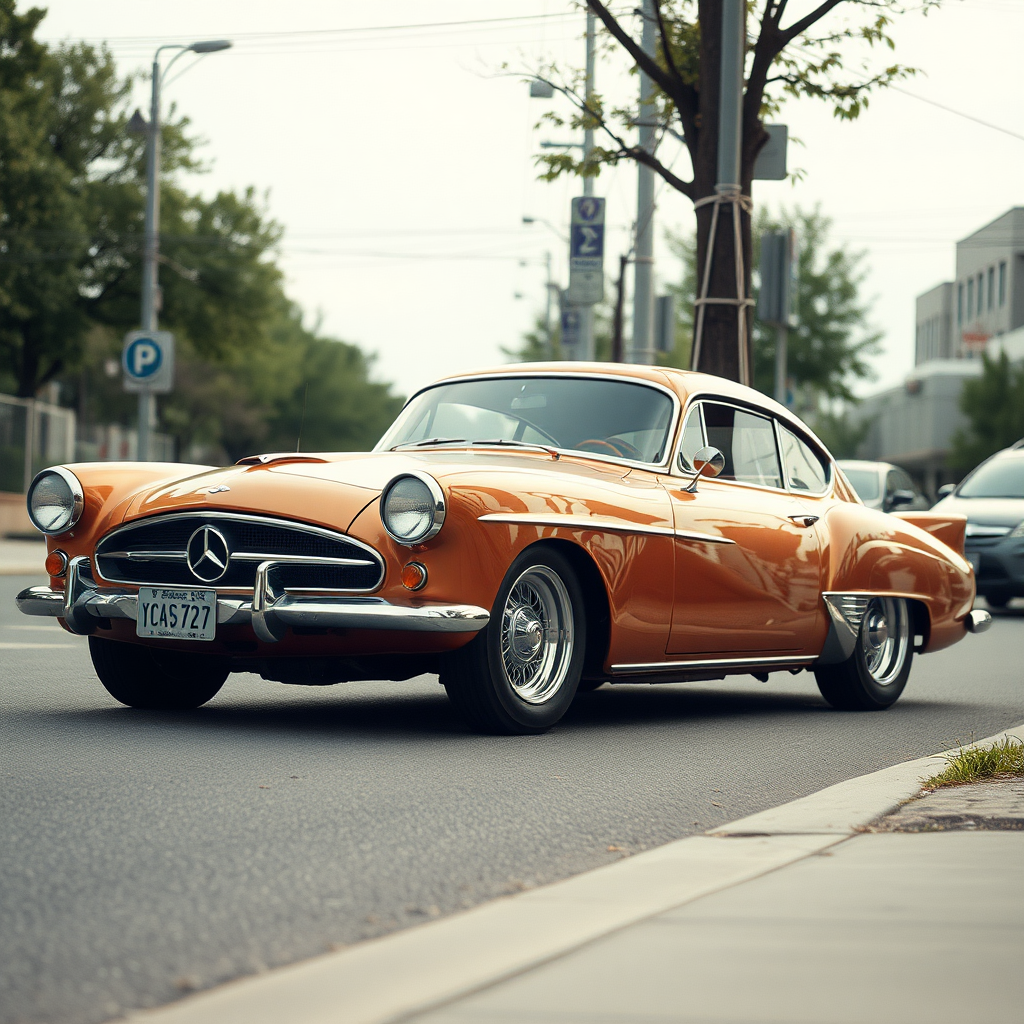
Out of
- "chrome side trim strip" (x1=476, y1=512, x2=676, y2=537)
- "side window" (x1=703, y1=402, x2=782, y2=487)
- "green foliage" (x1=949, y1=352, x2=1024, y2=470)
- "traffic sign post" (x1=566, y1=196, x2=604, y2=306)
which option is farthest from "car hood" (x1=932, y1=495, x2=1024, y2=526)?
"green foliage" (x1=949, y1=352, x2=1024, y2=470)

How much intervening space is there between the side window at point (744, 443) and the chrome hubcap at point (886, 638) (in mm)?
919

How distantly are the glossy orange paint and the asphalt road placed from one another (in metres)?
0.42

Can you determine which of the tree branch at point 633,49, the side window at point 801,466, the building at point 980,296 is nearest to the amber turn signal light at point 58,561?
the side window at point 801,466

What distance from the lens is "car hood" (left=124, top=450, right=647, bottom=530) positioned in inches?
254

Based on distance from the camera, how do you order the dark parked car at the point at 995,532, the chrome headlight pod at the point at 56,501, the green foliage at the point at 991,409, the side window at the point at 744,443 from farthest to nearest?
the green foliage at the point at 991,409 → the dark parked car at the point at 995,532 → the side window at the point at 744,443 → the chrome headlight pod at the point at 56,501

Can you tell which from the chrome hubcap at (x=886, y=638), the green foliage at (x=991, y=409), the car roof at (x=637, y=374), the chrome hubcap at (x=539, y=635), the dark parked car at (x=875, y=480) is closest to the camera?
the chrome hubcap at (x=539, y=635)

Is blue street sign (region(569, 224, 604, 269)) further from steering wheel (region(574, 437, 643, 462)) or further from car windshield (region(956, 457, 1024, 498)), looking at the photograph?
steering wheel (region(574, 437, 643, 462))

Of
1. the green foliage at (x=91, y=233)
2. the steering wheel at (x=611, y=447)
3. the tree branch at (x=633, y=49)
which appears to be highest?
the green foliage at (x=91, y=233)

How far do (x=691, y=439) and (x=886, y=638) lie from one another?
5.77 feet

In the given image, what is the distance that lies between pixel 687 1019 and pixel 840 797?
2519 millimetres

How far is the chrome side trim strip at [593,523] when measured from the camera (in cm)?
648

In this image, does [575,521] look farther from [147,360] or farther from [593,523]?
[147,360]

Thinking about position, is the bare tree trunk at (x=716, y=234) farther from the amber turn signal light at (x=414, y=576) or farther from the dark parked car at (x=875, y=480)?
the amber turn signal light at (x=414, y=576)

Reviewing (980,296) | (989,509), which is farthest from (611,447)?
(980,296)
